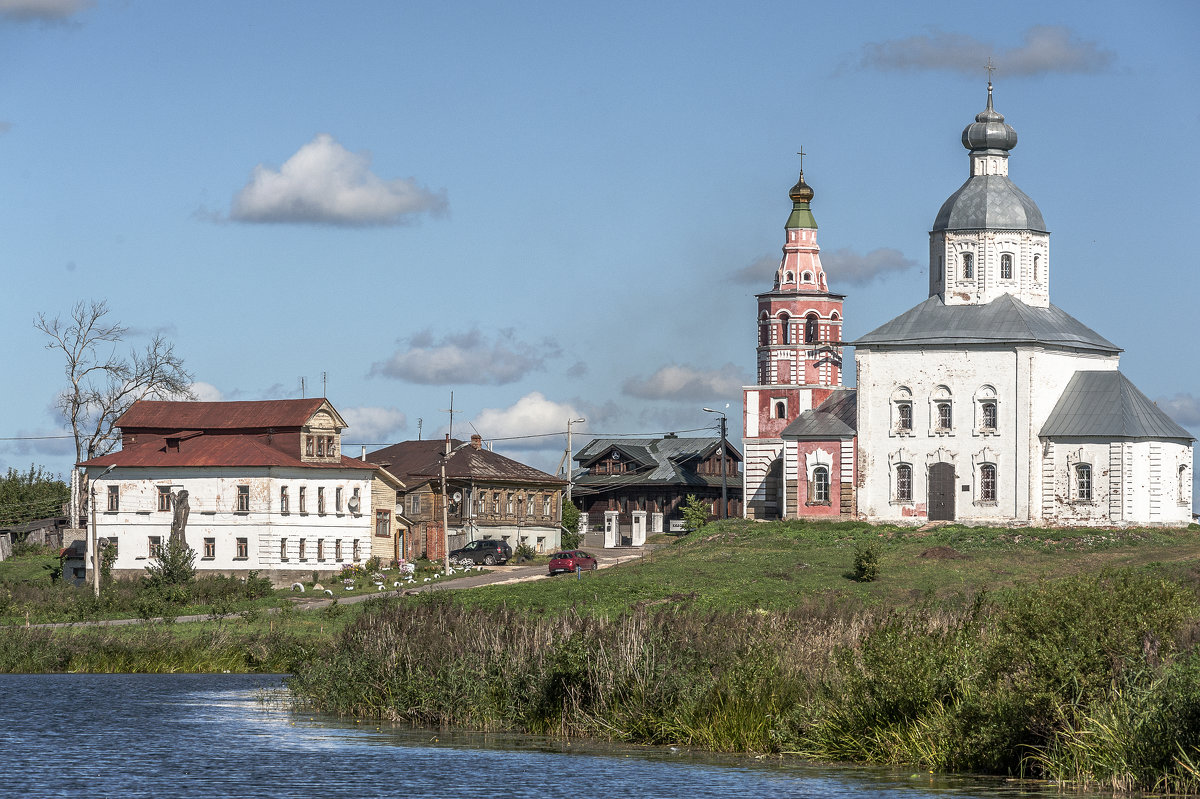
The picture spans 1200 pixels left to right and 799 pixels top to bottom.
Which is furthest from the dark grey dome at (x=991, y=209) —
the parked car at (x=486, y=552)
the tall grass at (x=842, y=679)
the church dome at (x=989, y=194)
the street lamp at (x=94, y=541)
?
the tall grass at (x=842, y=679)

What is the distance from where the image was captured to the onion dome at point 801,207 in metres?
79.4

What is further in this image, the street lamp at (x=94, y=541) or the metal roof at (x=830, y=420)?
the metal roof at (x=830, y=420)

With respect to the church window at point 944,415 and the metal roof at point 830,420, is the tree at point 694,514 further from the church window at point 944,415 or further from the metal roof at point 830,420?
the church window at point 944,415

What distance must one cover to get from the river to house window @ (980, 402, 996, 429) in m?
40.1

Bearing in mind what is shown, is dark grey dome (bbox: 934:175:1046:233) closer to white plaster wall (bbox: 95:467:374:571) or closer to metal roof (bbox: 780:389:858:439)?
metal roof (bbox: 780:389:858:439)

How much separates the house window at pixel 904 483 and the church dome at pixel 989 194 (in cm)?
1019

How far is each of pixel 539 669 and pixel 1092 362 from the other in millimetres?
45105

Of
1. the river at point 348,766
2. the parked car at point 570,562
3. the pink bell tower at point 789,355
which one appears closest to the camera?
the river at point 348,766

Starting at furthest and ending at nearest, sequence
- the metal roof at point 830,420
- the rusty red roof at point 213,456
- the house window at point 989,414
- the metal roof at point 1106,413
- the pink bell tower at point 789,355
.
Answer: the pink bell tower at point 789,355, the metal roof at point 830,420, the house window at point 989,414, the rusty red roof at point 213,456, the metal roof at point 1106,413

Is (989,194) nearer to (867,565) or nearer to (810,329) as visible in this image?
(810,329)

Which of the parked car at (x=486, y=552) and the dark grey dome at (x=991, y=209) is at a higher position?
the dark grey dome at (x=991, y=209)

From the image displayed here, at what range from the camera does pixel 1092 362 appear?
68.8 m

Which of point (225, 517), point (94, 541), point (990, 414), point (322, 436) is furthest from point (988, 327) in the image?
point (94, 541)

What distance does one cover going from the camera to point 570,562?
63.3m
